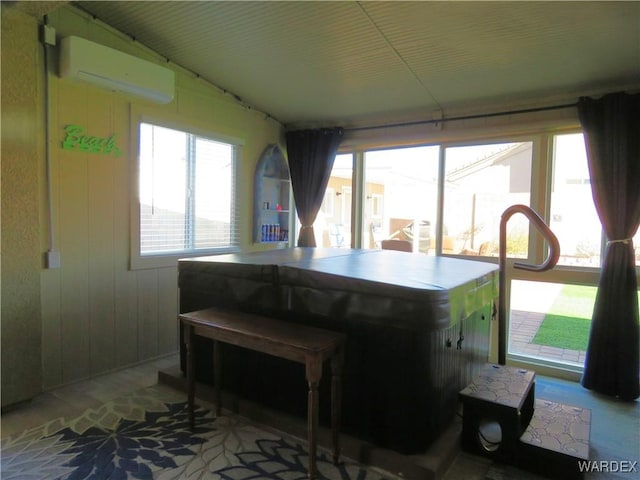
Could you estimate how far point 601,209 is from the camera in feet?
10.00

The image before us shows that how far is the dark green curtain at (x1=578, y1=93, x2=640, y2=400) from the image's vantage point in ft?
9.55

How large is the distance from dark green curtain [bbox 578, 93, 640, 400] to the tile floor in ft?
0.70

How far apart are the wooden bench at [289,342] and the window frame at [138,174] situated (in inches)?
53.5

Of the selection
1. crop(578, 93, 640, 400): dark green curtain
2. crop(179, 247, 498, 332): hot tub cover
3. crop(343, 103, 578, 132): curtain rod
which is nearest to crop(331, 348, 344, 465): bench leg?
crop(179, 247, 498, 332): hot tub cover

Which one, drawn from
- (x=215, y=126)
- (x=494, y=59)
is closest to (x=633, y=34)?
(x=494, y=59)

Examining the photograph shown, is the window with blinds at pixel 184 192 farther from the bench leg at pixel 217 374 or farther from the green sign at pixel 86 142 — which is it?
the bench leg at pixel 217 374

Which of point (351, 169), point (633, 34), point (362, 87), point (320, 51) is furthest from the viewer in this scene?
point (351, 169)

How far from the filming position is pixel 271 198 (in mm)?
4930

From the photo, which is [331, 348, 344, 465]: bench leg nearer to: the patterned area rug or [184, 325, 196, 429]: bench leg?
the patterned area rug

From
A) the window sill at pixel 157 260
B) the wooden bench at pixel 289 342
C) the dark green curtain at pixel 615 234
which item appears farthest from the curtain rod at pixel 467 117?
the wooden bench at pixel 289 342

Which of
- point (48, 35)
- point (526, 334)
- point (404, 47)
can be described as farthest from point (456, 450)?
point (48, 35)

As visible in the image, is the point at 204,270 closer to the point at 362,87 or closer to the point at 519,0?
the point at 362,87

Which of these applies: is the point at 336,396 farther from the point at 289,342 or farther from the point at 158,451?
the point at 158,451

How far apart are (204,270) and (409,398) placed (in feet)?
4.97
